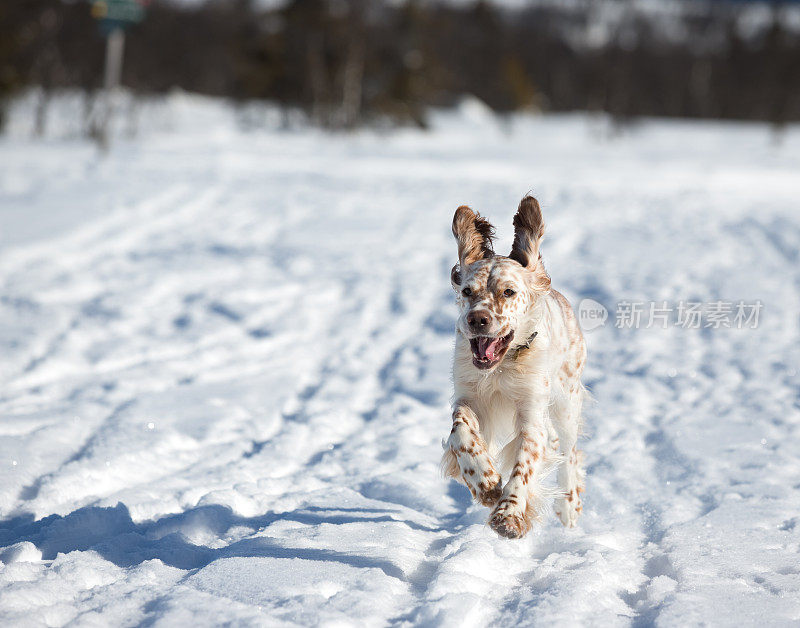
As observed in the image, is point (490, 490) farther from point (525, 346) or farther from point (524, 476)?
point (525, 346)

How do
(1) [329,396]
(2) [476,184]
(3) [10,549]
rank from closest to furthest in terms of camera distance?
(3) [10,549] → (1) [329,396] → (2) [476,184]

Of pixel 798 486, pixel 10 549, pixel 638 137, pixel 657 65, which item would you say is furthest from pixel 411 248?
pixel 657 65

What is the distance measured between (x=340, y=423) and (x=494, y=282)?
1873 mm

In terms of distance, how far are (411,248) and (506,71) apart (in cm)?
3458

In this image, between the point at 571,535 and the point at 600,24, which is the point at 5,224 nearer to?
the point at 571,535

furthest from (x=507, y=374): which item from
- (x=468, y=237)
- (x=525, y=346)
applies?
(x=468, y=237)

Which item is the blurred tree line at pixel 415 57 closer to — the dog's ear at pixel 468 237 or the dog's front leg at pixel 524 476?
the dog's ear at pixel 468 237

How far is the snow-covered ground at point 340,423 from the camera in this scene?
2.63m

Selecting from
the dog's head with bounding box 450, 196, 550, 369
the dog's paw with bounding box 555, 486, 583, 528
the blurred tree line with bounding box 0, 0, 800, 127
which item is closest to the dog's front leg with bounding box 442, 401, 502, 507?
the dog's head with bounding box 450, 196, 550, 369

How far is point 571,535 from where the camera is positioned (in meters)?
3.17

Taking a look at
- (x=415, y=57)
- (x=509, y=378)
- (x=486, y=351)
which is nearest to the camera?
(x=486, y=351)

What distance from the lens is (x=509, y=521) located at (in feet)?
8.74

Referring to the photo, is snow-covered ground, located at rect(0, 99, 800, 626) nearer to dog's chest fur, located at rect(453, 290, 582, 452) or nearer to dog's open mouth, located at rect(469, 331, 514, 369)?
dog's chest fur, located at rect(453, 290, 582, 452)

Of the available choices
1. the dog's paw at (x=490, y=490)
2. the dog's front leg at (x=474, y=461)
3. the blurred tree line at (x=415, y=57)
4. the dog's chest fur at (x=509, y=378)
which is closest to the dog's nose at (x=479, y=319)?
the dog's chest fur at (x=509, y=378)
